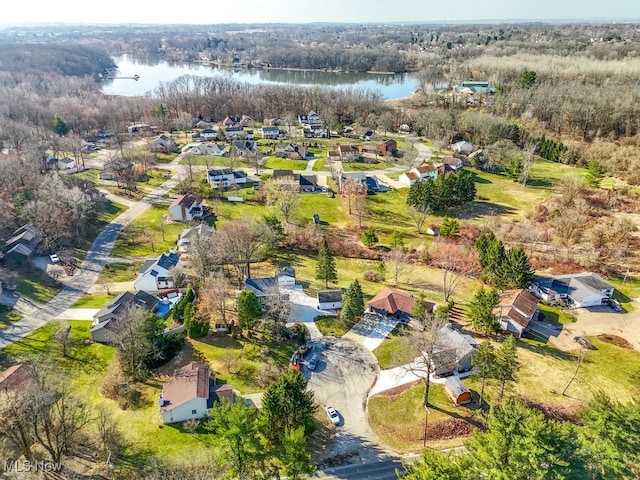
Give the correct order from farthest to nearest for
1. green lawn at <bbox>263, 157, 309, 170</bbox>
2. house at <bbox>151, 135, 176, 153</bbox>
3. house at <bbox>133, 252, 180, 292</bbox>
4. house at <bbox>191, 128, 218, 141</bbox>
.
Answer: house at <bbox>191, 128, 218, 141</bbox>, house at <bbox>151, 135, 176, 153</bbox>, green lawn at <bbox>263, 157, 309, 170</bbox>, house at <bbox>133, 252, 180, 292</bbox>

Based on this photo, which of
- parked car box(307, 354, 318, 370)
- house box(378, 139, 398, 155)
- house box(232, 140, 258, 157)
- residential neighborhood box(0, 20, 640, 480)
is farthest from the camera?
house box(378, 139, 398, 155)

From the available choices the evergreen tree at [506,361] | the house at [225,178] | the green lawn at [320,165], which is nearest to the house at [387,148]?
the green lawn at [320,165]

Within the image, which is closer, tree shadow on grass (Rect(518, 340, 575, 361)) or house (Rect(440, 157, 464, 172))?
tree shadow on grass (Rect(518, 340, 575, 361))

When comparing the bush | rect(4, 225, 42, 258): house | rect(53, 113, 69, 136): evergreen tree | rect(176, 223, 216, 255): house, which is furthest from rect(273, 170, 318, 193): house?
rect(53, 113, 69, 136): evergreen tree

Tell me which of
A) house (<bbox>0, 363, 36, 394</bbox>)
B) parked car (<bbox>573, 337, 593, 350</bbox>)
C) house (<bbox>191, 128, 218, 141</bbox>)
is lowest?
house (<bbox>191, 128, 218, 141</bbox>)

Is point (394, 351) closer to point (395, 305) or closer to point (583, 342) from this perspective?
point (395, 305)

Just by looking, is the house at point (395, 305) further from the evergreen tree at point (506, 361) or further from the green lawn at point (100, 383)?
the green lawn at point (100, 383)

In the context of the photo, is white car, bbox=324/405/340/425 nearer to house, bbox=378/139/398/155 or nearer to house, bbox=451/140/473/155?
house, bbox=378/139/398/155

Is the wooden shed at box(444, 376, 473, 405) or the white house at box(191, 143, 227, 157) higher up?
the wooden shed at box(444, 376, 473, 405)
